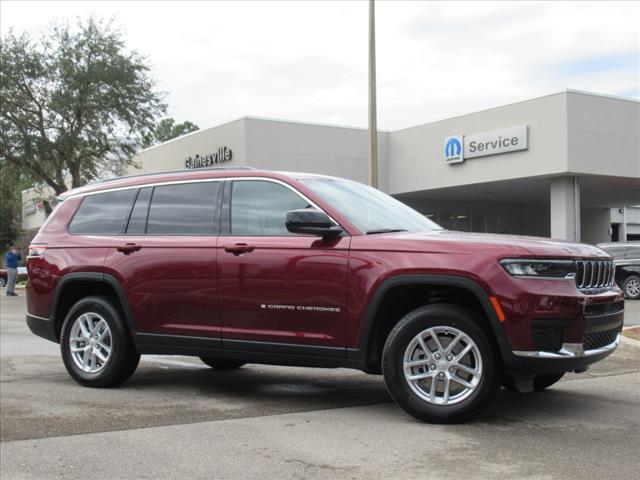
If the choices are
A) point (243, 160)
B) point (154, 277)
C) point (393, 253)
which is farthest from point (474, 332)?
point (243, 160)

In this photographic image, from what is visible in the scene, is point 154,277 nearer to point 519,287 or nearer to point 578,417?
point 519,287

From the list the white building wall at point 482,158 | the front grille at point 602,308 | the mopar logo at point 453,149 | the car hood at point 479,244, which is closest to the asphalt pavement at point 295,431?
the front grille at point 602,308

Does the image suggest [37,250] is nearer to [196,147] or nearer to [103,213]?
[103,213]

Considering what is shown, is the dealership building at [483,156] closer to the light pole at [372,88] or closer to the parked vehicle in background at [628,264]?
the parked vehicle in background at [628,264]

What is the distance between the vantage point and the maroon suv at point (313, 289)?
202 inches

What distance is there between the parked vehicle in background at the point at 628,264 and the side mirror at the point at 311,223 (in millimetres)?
16500

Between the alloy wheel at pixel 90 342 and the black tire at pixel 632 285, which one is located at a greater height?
the alloy wheel at pixel 90 342

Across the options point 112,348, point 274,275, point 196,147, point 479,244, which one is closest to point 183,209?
point 274,275

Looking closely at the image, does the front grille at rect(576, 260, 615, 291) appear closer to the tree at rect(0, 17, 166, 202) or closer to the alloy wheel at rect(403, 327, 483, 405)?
the alloy wheel at rect(403, 327, 483, 405)

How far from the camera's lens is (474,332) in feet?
17.1

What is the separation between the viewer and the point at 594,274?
5.42 m

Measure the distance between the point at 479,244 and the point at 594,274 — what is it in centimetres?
87

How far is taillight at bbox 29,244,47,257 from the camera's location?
749cm

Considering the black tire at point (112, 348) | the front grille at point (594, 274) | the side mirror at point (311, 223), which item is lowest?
the black tire at point (112, 348)
